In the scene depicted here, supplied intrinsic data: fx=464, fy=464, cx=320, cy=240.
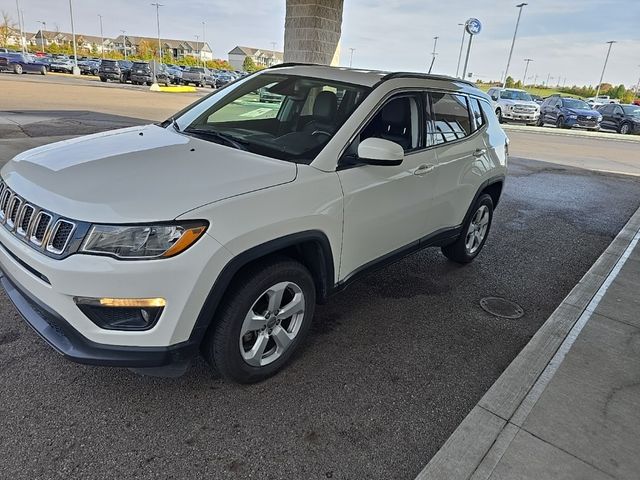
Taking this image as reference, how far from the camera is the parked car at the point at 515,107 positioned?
25.6 metres

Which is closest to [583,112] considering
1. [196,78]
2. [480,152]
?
[480,152]

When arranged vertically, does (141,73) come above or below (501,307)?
above

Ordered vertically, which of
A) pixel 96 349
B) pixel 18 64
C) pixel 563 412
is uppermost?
pixel 96 349

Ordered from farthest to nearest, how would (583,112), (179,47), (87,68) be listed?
(179,47), (87,68), (583,112)

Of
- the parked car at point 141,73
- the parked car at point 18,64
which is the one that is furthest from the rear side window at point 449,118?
the parked car at point 18,64

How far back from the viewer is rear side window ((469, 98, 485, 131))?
4.60 metres

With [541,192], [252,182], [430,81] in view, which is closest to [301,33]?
[541,192]

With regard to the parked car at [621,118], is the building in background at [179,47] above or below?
above

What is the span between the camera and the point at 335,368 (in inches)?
120

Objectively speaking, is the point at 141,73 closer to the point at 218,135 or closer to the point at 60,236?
the point at 218,135

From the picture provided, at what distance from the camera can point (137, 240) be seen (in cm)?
217

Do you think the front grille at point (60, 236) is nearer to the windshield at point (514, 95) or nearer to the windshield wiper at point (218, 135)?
the windshield wiper at point (218, 135)

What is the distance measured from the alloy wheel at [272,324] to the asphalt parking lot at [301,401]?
20cm

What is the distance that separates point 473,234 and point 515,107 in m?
23.8
